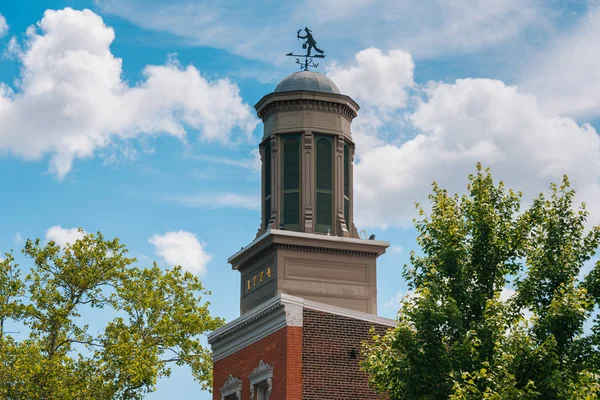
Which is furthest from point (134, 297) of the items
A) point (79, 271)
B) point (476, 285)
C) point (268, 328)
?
point (476, 285)

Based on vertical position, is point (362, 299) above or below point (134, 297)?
below

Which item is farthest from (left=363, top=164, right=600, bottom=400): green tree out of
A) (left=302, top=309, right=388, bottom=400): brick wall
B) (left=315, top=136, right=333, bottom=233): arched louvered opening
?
(left=315, top=136, right=333, bottom=233): arched louvered opening

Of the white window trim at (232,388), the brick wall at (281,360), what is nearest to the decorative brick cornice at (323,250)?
the brick wall at (281,360)

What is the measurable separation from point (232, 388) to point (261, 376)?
2762 mm

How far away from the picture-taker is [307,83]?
39.9 m

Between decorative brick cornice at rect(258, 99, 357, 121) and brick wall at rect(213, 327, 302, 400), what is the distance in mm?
9579

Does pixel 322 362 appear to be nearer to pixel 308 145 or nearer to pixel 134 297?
pixel 308 145

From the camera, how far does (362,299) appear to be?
37781 mm

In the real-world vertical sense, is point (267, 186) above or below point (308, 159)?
below

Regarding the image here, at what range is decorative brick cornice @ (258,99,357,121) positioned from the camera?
39.2m

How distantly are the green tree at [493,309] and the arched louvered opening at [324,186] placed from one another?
913cm

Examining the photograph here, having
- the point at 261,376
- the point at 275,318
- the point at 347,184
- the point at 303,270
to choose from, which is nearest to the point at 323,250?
the point at 303,270

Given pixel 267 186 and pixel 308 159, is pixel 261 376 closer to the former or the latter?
pixel 267 186

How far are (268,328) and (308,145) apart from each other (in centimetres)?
818
